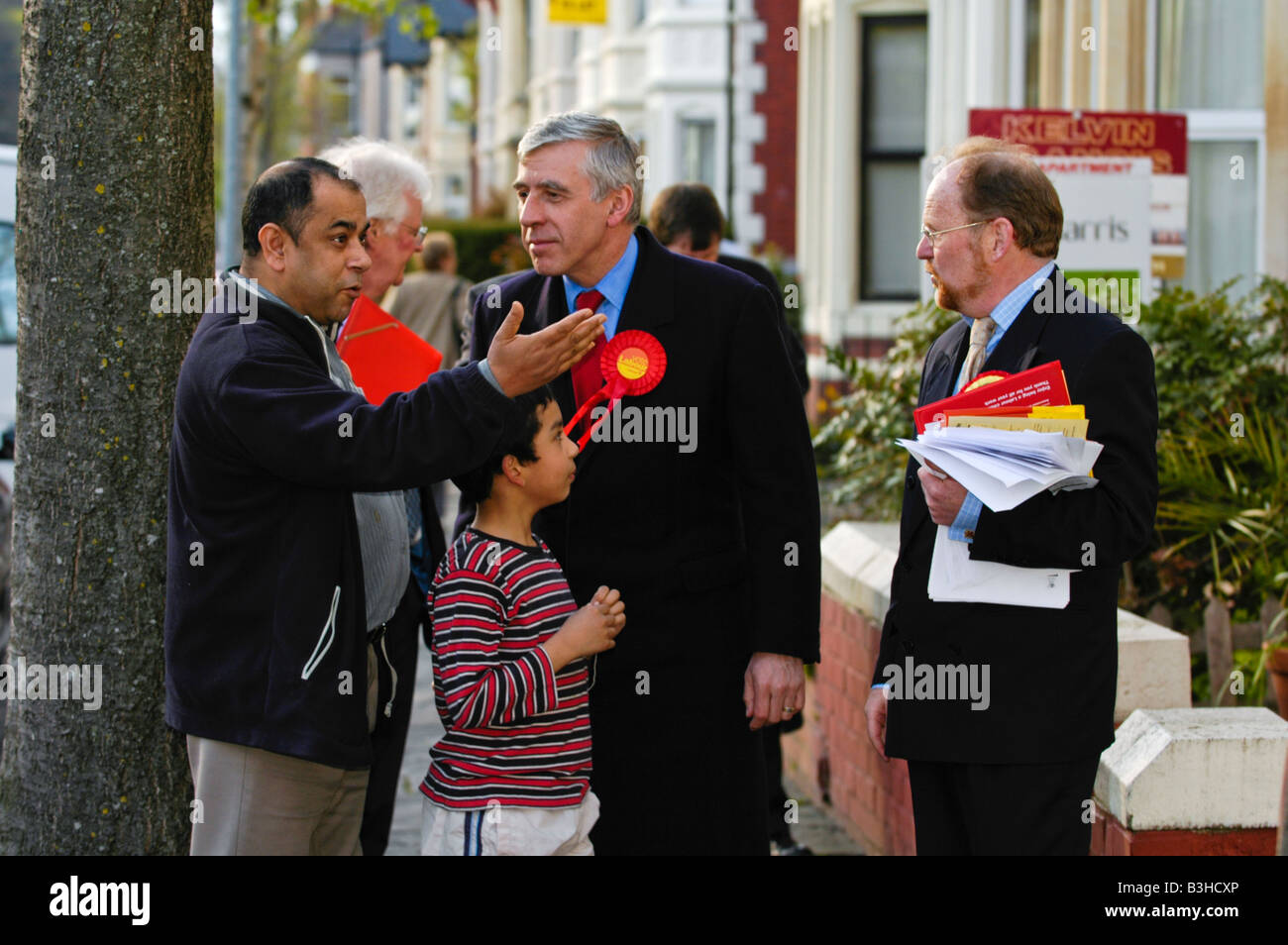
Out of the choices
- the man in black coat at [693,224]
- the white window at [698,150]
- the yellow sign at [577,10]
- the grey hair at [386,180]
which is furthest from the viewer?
the white window at [698,150]

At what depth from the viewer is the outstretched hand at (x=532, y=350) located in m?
3.17

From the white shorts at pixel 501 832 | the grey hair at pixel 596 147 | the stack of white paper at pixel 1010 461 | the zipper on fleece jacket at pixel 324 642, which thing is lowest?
the white shorts at pixel 501 832

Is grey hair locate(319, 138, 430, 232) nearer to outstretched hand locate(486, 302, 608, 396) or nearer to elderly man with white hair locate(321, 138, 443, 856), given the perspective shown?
elderly man with white hair locate(321, 138, 443, 856)

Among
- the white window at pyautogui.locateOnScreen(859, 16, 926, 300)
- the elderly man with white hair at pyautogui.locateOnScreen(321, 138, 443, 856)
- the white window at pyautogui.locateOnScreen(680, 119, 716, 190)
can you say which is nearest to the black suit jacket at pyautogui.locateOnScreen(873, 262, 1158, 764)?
the elderly man with white hair at pyautogui.locateOnScreen(321, 138, 443, 856)

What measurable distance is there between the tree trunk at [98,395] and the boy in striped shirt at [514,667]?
856 mm

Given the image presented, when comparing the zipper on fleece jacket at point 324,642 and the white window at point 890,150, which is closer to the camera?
the zipper on fleece jacket at point 324,642

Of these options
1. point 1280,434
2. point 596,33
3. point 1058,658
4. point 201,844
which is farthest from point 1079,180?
point 596,33

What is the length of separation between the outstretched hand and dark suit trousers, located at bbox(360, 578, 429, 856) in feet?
2.71

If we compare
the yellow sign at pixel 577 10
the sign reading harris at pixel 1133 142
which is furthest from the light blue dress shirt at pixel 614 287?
the yellow sign at pixel 577 10

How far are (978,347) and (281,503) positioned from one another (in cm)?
148

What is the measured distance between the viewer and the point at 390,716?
3914 millimetres

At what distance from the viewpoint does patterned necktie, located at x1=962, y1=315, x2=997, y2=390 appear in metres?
3.43

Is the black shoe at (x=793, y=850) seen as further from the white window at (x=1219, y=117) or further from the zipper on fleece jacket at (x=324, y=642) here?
the white window at (x=1219, y=117)

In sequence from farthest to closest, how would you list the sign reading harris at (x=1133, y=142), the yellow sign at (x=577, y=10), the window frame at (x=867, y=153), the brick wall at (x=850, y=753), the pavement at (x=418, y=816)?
the yellow sign at (x=577, y=10) → the window frame at (x=867, y=153) → the sign reading harris at (x=1133, y=142) → the pavement at (x=418, y=816) → the brick wall at (x=850, y=753)
